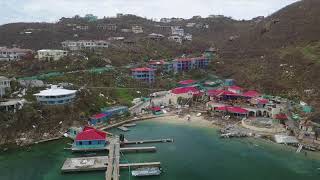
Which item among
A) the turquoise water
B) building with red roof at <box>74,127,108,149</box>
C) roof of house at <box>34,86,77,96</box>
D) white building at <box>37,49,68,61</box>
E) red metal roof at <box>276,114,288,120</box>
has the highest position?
white building at <box>37,49,68,61</box>

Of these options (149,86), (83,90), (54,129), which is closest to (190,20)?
(149,86)

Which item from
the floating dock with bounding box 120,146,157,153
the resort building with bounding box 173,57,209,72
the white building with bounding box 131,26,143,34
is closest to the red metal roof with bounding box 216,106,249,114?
the floating dock with bounding box 120,146,157,153

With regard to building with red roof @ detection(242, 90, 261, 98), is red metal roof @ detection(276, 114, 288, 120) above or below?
below

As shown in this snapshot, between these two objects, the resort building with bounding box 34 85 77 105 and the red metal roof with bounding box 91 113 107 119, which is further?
the red metal roof with bounding box 91 113 107 119

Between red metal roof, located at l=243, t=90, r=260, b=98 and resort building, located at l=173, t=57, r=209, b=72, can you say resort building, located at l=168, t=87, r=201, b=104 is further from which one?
resort building, located at l=173, t=57, r=209, b=72

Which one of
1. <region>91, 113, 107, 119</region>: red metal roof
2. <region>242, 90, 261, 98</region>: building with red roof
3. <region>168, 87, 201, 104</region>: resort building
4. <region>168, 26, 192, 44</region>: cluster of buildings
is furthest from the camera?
<region>168, 26, 192, 44</region>: cluster of buildings

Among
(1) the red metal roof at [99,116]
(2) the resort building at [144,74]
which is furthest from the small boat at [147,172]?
(2) the resort building at [144,74]
